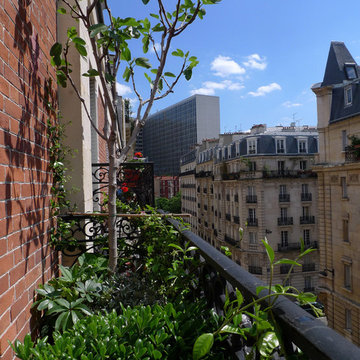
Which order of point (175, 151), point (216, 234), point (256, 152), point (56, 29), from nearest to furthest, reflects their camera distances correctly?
point (56, 29) → point (256, 152) → point (216, 234) → point (175, 151)

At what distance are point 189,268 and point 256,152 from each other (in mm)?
27327

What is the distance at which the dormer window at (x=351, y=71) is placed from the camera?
18.8m

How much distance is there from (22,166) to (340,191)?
17.9m

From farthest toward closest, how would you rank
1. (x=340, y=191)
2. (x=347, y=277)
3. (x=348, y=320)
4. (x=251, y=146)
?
(x=251, y=146) < (x=340, y=191) < (x=347, y=277) < (x=348, y=320)

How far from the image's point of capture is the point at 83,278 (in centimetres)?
263

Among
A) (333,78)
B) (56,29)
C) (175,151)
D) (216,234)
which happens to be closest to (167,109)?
(175,151)

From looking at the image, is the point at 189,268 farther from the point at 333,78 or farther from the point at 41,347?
the point at 333,78

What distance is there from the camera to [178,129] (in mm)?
89688

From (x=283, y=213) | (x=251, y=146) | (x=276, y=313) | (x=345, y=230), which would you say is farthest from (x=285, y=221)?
(x=276, y=313)

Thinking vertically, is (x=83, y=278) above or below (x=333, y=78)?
below

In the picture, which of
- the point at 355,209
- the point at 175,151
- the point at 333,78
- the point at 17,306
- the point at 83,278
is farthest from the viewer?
the point at 175,151

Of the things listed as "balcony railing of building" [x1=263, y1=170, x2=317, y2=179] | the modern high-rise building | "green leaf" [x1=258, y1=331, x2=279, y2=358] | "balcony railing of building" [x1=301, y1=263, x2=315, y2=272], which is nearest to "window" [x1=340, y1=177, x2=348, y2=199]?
"balcony railing of building" [x1=263, y1=170, x2=317, y2=179]

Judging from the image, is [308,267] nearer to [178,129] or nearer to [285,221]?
[285,221]

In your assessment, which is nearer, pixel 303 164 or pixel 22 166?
pixel 22 166
